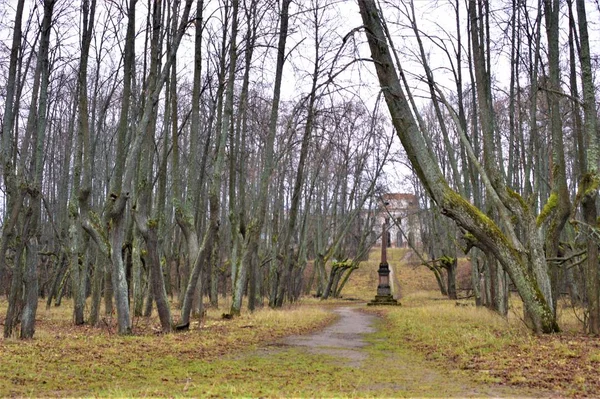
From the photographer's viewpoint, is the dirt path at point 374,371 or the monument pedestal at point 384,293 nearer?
the dirt path at point 374,371

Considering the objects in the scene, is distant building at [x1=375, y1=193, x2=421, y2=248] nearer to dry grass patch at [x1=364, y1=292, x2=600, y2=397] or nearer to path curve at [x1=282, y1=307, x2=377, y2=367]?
path curve at [x1=282, y1=307, x2=377, y2=367]

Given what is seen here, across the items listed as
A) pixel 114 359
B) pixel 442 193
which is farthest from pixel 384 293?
pixel 114 359

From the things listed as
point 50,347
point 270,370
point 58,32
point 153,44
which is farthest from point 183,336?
point 58,32

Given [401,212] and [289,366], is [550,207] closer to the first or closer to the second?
[289,366]

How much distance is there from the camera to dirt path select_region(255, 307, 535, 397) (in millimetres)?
5387

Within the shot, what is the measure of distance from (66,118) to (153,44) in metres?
15.7

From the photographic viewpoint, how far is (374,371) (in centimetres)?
682

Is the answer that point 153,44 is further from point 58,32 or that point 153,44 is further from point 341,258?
point 341,258

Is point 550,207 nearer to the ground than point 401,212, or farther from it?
nearer to the ground

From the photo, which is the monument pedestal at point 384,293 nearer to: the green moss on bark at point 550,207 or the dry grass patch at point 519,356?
the dry grass patch at point 519,356

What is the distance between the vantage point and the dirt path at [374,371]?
539 cm

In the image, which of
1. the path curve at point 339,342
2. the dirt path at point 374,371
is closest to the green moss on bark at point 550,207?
the dirt path at point 374,371

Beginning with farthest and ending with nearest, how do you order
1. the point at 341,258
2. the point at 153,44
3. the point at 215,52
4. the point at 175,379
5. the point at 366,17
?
the point at 341,258 → the point at 215,52 → the point at 153,44 → the point at 366,17 → the point at 175,379

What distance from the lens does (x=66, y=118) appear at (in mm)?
24172
